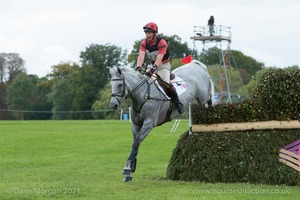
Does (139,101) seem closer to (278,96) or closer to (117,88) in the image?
(117,88)

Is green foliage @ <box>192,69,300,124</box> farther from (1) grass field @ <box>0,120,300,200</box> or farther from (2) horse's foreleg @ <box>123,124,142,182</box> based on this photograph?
(2) horse's foreleg @ <box>123,124,142,182</box>

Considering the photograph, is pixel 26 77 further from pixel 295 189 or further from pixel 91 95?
pixel 295 189

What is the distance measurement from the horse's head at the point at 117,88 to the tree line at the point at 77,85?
258 feet

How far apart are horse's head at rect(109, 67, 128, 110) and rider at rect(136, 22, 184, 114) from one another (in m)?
0.78

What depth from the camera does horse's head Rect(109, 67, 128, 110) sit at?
11280 millimetres

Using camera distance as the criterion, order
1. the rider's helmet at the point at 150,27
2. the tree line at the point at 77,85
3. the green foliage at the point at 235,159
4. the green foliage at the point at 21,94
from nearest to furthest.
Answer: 1. the green foliage at the point at 235,159
2. the rider's helmet at the point at 150,27
3. the tree line at the point at 77,85
4. the green foliage at the point at 21,94

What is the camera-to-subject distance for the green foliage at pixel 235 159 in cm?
1162

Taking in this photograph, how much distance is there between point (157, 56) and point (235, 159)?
2.82 metres

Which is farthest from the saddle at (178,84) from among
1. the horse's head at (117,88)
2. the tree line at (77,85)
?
the tree line at (77,85)

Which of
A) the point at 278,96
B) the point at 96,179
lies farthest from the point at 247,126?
the point at 96,179

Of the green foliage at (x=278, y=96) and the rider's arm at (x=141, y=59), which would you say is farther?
the rider's arm at (x=141, y=59)

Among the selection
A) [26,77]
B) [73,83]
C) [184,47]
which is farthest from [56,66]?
A: [184,47]

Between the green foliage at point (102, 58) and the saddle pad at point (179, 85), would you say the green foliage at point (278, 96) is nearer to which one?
the saddle pad at point (179, 85)

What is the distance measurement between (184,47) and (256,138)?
83490 millimetres
